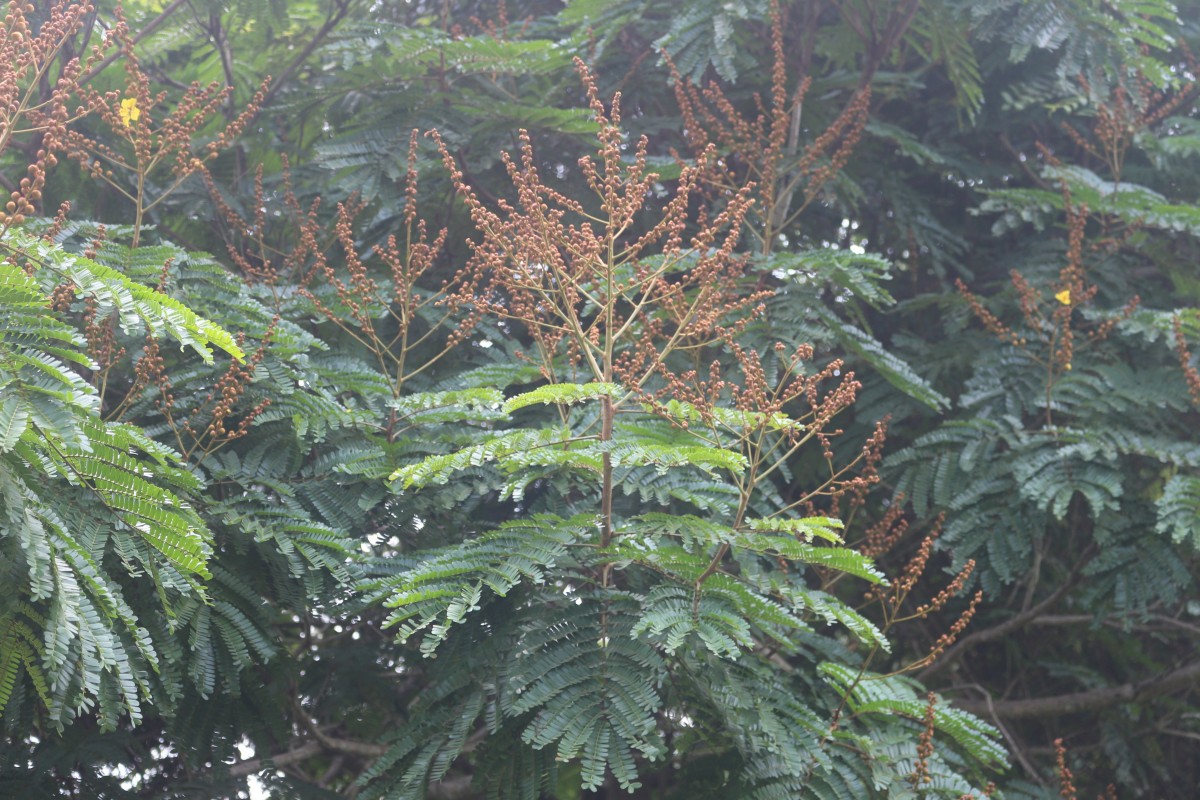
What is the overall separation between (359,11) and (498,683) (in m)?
3.21

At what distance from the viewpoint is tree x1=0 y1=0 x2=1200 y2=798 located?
2.96 meters

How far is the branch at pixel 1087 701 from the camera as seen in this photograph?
16.1 feet

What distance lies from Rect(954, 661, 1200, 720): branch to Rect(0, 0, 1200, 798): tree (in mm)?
20

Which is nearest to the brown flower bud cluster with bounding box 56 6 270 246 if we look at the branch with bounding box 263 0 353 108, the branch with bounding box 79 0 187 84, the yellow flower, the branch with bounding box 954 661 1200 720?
the yellow flower

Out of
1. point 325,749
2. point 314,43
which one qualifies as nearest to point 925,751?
point 325,749

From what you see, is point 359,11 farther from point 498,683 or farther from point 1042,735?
point 1042,735

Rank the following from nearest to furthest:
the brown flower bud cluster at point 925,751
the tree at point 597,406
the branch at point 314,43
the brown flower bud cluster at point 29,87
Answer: the brown flower bud cluster at point 29,87, the tree at point 597,406, the brown flower bud cluster at point 925,751, the branch at point 314,43

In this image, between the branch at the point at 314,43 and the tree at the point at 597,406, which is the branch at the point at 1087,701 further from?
the branch at the point at 314,43

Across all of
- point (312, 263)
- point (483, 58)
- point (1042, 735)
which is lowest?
point (1042, 735)

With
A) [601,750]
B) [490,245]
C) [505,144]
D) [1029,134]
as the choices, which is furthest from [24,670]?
[1029,134]

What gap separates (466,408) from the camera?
11.6ft

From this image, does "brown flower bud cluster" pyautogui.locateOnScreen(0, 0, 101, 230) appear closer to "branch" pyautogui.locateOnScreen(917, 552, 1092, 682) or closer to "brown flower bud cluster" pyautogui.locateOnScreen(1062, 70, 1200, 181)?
"branch" pyautogui.locateOnScreen(917, 552, 1092, 682)

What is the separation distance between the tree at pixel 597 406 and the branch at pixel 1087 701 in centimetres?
2

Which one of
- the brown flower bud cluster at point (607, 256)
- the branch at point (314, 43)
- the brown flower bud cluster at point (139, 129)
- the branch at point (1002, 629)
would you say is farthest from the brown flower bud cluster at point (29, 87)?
the branch at point (1002, 629)
